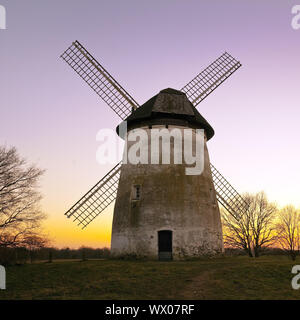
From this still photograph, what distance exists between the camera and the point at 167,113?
19094 mm

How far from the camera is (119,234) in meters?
18.7

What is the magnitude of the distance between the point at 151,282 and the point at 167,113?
9845mm

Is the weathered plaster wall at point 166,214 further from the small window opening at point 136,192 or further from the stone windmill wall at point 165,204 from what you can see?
the small window opening at point 136,192

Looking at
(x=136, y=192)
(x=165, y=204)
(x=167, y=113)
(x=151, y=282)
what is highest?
(x=167, y=113)

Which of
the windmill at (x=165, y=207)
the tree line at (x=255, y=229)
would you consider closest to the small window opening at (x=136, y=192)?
the windmill at (x=165, y=207)

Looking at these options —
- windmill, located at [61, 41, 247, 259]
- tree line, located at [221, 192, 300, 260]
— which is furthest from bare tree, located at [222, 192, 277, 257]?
windmill, located at [61, 41, 247, 259]

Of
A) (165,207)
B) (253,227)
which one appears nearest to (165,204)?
(165,207)

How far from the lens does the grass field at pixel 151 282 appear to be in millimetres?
11094

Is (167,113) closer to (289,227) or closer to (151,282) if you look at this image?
(151,282)

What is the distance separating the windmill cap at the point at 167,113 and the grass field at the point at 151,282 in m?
8.07

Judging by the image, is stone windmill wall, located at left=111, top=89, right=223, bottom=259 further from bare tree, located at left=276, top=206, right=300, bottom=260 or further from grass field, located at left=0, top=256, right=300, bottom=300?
bare tree, located at left=276, top=206, right=300, bottom=260

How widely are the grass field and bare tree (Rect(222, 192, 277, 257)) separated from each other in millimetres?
21603

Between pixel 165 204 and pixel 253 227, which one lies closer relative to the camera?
pixel 165 204
